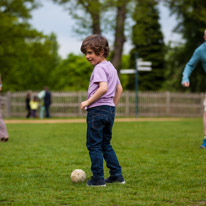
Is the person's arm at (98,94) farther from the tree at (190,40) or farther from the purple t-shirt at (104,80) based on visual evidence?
the tree at (190,40)

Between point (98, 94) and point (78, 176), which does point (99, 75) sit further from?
point (78, 176)

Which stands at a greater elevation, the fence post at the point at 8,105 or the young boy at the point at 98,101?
the young boy at the point at 98,101

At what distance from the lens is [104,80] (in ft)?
14.1

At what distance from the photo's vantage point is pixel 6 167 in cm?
577

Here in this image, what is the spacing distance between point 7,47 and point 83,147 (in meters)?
27.8

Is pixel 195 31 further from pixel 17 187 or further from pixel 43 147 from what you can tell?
pixel 17 187

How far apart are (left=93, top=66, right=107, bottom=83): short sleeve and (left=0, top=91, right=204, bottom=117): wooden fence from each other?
23.1 meters

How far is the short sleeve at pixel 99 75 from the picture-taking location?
14.1 ft

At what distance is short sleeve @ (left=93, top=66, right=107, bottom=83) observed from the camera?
4312 mm

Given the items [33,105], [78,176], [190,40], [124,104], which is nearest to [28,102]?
[33,105]

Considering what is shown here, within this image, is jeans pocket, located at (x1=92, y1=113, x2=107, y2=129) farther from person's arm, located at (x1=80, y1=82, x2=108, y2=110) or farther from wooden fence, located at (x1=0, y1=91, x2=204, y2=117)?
wooden fence, located at (x1=0, y1=91, x2=204, y2=117)

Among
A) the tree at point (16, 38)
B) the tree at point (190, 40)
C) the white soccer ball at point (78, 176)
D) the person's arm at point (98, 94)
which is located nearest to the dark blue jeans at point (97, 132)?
the person's arm at point (98, 94)

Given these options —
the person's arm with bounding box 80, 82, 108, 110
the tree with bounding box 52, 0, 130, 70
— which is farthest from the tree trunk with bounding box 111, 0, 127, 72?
the person's arm with bounding box 80, 82, 108, 110

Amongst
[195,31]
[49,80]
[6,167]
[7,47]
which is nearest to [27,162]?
[6,167]
